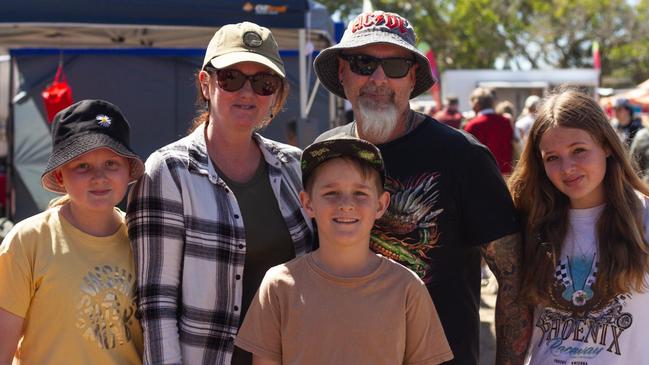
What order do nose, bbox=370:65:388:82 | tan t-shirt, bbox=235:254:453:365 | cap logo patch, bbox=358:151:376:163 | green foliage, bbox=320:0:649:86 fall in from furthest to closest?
green foliage, bbox=320:0:649:86 → nose, bbox=370:65:388:82 → cap logo patch, bbox=358:151:376:163 → tan t-shirt, bbox=235:254:453:365

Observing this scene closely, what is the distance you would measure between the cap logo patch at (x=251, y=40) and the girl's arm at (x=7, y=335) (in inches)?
45.3

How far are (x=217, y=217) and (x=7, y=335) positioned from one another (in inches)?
28.6

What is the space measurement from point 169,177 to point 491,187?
3.46 ft

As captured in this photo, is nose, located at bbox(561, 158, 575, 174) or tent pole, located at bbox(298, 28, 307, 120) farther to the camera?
tent pole, located at bbox(298, 28, 307, 120)

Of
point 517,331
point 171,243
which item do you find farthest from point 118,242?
point 517,331

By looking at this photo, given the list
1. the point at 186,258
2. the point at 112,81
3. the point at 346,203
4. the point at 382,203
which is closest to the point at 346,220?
the point at 346,203

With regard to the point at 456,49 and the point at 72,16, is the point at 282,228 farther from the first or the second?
the point at 456,49

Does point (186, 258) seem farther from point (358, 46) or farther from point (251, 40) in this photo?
point (358, 46)

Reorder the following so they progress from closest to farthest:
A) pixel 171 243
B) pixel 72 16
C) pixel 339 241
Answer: pixel 339 241
pixel 171 243
pixel 72 16

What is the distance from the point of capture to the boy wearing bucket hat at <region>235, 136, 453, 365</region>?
2107 mm

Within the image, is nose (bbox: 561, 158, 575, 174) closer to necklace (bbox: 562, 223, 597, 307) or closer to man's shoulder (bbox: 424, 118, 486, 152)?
necklace (bbox: 562, 223, 597, 307)

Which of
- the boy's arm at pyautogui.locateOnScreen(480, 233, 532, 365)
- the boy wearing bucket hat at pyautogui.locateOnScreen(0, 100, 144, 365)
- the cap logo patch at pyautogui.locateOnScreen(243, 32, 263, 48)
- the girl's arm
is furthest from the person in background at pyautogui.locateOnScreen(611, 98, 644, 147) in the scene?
the girl's arm

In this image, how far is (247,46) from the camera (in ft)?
8.36

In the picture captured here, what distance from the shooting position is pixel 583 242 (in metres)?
2.52
